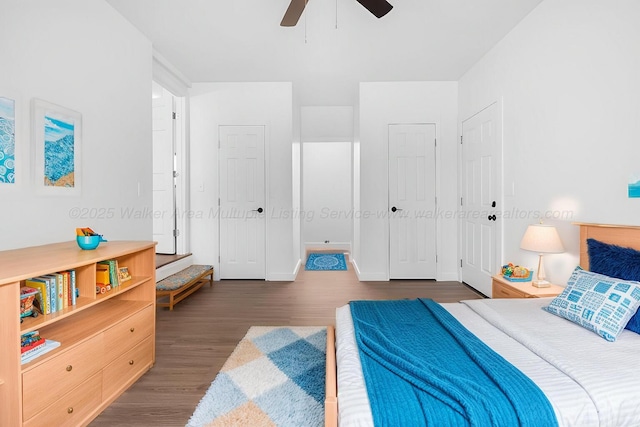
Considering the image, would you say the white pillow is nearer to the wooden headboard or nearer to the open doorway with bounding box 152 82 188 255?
the wooden headboard

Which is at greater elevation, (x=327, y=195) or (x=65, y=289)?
(x=327, y=195)

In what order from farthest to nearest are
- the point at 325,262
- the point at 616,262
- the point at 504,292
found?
the point at 325,262, the point at 504,292, the point at 616,262

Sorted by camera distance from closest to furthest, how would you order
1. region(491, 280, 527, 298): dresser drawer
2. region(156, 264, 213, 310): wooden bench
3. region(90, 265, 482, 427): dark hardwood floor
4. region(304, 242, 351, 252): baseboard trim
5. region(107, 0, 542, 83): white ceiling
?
region(90, 265, 482, 427): dark hardwood floor
region(491, 280, 527, 298): dresser drawer
region(107, 0, 542, 83): white ceiling
region(156, 264, 213, 310): wooden bench
region(304, 242, 351, 252): baseboard trim

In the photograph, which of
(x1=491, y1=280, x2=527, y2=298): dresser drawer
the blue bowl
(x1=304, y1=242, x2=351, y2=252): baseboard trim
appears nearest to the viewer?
the blue bowl

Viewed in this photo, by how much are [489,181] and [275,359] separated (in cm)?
293

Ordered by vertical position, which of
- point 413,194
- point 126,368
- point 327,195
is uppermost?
point 327,195

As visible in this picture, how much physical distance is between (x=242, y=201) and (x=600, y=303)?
12.6 ft

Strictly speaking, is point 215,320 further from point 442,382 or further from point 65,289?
point 442,382

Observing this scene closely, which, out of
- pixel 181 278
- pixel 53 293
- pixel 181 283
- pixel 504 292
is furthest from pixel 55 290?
pixel 504 292

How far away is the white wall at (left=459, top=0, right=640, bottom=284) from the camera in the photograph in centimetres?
195

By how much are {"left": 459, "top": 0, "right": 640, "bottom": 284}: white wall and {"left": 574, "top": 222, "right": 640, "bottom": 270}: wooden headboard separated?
8cm

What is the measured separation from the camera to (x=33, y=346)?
54.5 inches

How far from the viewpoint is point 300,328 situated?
2717 millimetres

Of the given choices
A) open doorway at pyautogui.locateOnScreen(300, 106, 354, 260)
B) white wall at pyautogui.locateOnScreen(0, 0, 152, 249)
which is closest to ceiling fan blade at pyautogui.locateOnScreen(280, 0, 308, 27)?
white wall at pyautogui.locateOnScreen(0, 0, 152, 249)
